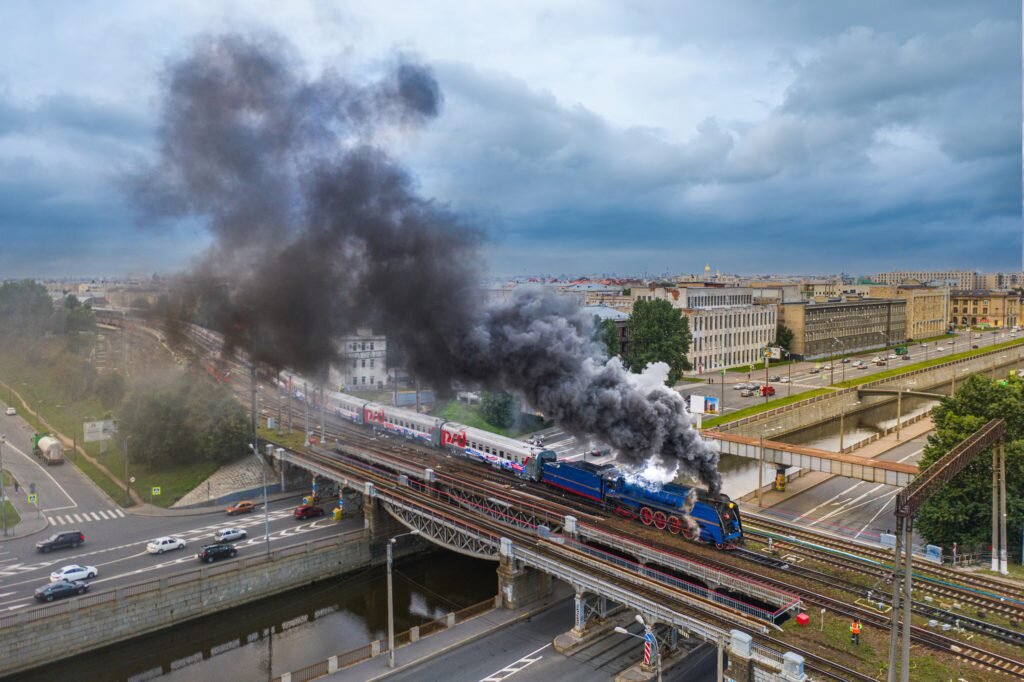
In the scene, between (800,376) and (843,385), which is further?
(800,376)

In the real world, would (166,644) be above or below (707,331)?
below

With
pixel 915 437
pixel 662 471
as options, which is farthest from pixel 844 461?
pixel 915 437

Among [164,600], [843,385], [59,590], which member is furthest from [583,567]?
[843,385]

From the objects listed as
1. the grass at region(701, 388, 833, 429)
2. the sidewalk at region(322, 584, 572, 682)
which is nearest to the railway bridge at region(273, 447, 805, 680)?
the sidewalk at region(322, 584, 572, 682)

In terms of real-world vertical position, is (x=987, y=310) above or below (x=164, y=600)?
above

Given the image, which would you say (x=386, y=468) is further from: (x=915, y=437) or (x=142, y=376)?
(x=915, y=437)

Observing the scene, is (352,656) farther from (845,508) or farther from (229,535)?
(845,508)

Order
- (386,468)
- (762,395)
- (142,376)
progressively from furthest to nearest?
(762,395) < (142,376) < (386,468)
